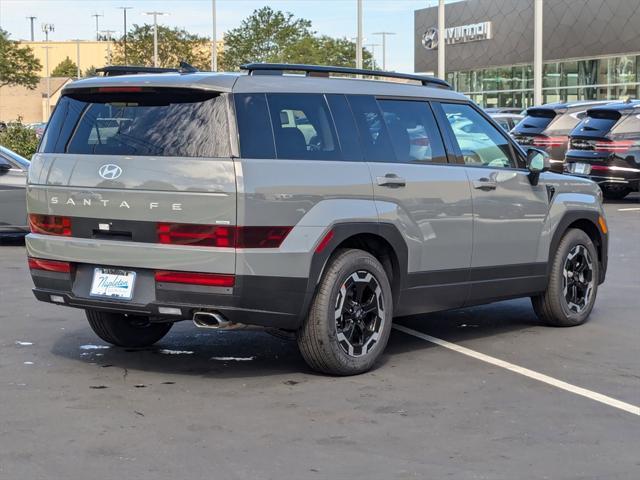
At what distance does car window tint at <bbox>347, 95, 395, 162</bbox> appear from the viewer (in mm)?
7879

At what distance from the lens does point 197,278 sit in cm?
708

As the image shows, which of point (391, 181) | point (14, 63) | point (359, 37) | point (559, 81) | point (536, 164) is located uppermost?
point (14, 63)

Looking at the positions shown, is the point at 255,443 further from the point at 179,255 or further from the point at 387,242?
the point at 387,242

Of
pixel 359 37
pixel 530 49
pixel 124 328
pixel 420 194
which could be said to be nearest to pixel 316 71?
pixel 420 194

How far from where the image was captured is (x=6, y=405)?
6809mm

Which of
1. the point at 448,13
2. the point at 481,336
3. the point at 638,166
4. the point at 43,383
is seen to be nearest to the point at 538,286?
the point at 481,336

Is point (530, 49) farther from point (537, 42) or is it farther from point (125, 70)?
point (125, 70)

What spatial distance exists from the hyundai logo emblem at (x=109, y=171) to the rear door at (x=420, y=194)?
1.59m

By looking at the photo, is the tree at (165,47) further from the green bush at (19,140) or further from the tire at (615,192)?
the tire at (615,192)

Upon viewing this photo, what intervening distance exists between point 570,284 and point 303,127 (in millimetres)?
3245

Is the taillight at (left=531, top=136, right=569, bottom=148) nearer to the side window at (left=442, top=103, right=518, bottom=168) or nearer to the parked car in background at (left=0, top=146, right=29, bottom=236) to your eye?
the parked car in background at (left=0, top=146, right=29, bottom=236)

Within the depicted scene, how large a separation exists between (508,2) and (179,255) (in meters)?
58.2

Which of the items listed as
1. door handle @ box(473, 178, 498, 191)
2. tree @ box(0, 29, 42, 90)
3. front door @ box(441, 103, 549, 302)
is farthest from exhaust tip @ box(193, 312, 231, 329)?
tree @ box(0, 29, 42, 90)

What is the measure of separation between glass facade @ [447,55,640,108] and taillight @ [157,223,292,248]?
47.9 m
